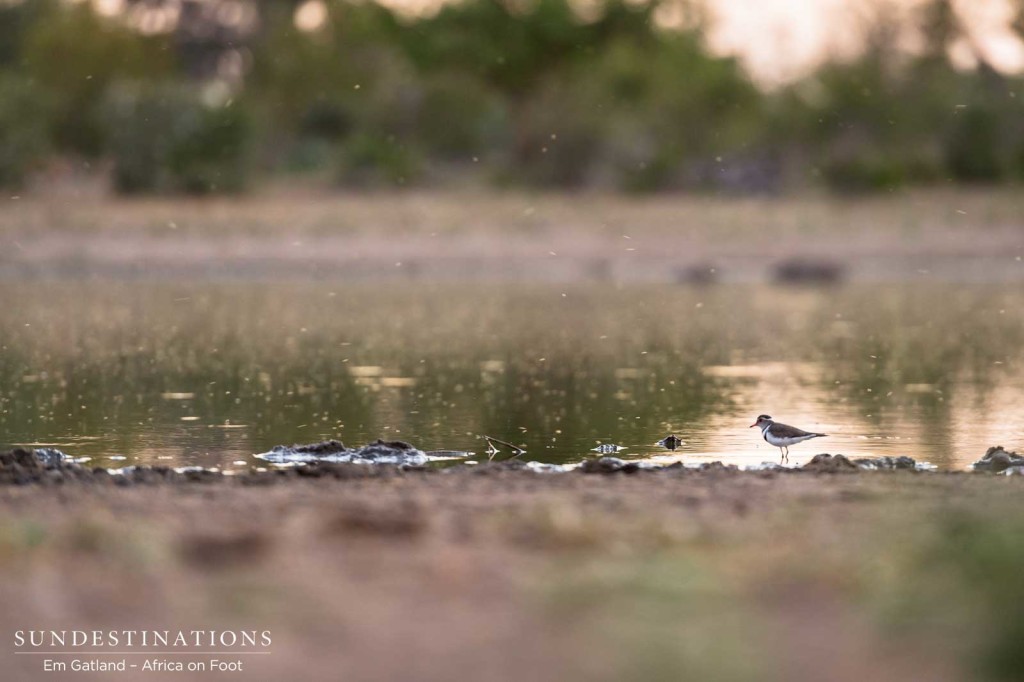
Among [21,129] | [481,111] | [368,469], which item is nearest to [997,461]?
[368,469]

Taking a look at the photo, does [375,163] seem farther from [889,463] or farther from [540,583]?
[540,583]

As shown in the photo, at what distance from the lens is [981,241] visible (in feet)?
147

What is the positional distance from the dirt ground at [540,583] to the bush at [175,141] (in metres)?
40.9

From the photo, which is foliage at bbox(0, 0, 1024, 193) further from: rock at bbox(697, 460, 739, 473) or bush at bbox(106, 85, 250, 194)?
rock at bbox(697, 460, 739, 473)

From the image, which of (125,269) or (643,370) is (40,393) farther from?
(125,269)

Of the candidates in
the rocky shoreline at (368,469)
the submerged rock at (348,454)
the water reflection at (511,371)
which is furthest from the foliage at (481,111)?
the rocky shoreline at (368,469)

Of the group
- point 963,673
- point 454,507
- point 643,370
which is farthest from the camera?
point 643,370

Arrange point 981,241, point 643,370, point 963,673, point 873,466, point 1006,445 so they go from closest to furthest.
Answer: point 963,673 < point 873,466 < point 1006,445 < point 643,370 < point 981,241

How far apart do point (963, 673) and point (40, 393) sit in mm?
14808

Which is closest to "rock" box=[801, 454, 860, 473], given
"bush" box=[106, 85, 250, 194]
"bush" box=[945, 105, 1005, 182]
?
"bush" box=[106, 85, 250, 194]

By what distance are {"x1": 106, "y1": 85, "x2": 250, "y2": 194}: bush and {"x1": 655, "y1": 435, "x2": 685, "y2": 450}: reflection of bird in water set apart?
120 ft

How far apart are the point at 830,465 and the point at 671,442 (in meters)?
2.17

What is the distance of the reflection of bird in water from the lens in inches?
566

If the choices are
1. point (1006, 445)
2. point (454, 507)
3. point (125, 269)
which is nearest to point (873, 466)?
point (1006, 445)
